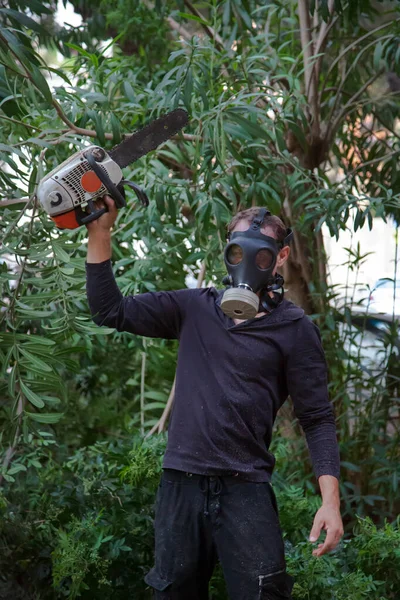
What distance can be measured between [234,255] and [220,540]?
867 mm

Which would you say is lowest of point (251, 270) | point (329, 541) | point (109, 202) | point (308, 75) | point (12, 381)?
point (329, 541)

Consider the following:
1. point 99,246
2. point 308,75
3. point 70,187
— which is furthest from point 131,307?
point 308,75

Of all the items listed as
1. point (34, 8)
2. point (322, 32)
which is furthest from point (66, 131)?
point (322, 32)

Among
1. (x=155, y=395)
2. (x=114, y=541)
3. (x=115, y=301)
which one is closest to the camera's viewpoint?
(x=115, y=301)

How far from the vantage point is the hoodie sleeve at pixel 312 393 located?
8.34 ft

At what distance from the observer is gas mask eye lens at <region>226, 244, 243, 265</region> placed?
248cm

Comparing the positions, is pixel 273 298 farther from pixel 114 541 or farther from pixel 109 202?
pixel 114 541

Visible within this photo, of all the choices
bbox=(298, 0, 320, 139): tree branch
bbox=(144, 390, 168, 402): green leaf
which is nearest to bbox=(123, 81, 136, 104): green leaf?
bbox=(298, 0, 320, 139): tree branch

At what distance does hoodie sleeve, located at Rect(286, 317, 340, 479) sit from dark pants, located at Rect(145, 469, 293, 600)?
23 centimetres

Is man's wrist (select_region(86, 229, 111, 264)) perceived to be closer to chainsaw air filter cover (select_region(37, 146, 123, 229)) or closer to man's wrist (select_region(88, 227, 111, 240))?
man's wrist (select_region(88, 227, 111, 240))

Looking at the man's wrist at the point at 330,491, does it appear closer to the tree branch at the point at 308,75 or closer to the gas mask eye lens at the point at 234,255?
the gas mask eye lens at the point at 234,255

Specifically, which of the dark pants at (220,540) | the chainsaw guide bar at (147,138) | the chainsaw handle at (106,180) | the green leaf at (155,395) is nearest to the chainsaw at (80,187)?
the chainsaw handle at (106,180)

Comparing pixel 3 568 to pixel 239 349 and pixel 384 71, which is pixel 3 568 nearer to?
pixel 239 349

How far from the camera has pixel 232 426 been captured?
2.46m
